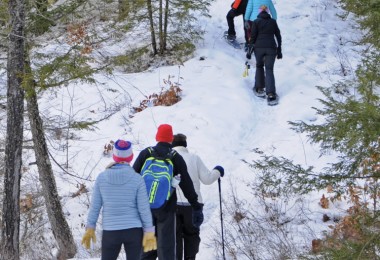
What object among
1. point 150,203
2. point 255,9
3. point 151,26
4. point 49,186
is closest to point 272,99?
point 255,9

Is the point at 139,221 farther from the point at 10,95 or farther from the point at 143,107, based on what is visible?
the point at 143,107

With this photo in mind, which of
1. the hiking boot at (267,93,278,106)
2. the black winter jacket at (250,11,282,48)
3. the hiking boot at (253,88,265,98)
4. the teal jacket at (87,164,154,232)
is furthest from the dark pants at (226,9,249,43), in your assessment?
the teal jacket at (87,164,154,232)

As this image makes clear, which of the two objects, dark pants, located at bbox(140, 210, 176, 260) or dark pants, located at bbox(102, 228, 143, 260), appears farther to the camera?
dark pants, located at bbox(140, 210, 176, 260)

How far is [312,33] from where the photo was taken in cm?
1481

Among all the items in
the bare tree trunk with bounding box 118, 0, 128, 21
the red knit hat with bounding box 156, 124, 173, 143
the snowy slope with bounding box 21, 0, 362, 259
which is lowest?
the red knit hat with bounding box 156, 124, 173, 143

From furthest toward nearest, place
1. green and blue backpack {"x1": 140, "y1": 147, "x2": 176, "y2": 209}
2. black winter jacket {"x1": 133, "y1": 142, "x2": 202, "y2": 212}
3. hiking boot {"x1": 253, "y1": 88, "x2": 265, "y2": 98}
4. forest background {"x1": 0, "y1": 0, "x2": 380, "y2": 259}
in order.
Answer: hiking boot {"x1": 253, "y1": 88, "x2": 265, "y2": 98} → black winter jacket {"x1": 133, "y1": 142, "x2": 202, "y2": 212} → green and blue backpack {"x1": 140, "y1": 147, "x2": 176, "y2": 209} → forest background {"x1": 0, "y1": 0, "x2": 380, "y2": 259}

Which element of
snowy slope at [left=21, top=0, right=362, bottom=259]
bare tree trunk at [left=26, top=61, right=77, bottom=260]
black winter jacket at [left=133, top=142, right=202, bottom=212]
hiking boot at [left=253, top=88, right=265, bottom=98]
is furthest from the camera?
hiking boot at [left=253, top=88, right=265, bottom=98]

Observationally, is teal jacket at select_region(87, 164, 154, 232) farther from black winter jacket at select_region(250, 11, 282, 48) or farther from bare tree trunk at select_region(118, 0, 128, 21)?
bare tree trunk at select_region(118, 0, 128, 21)

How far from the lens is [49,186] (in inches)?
347

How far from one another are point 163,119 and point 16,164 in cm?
416

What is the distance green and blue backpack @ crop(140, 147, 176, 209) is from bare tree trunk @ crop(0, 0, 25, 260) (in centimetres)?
276

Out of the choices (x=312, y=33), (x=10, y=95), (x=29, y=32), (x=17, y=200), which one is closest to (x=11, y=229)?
(x=17, y=200)

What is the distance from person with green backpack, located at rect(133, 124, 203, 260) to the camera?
5.92 metres

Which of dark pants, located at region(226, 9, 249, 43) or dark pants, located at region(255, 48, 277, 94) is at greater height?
dark pants, located at region(226, 9, 249, 43)
